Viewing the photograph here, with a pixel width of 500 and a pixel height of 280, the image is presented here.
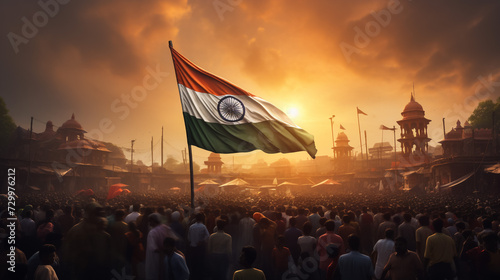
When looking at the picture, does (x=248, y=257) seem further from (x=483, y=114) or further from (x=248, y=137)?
(x=483, y=114)

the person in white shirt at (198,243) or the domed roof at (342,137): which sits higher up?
the domed roof at (342,137)

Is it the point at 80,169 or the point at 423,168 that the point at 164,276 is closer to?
the point at 423,168

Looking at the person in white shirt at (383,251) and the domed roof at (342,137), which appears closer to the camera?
the person in white shirt at (383,251)

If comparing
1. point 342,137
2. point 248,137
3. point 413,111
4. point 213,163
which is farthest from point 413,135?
point 248,137

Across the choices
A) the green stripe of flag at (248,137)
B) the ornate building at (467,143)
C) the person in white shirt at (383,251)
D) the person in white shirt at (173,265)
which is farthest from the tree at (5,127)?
the ornate building at (467,143)

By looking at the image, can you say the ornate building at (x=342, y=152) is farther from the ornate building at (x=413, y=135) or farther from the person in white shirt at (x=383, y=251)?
the person in white shirt at (x=383, y=251)

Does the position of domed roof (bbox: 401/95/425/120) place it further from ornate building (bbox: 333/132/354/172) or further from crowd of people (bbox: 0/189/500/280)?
crowd of people (bbox: 0/189/500/280)

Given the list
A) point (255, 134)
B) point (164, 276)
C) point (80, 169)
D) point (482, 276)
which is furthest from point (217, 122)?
point (80, 169)
